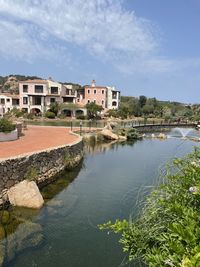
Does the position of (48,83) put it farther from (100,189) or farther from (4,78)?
(4,78)

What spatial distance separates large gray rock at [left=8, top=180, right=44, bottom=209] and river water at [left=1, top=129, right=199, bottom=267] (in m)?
0.35

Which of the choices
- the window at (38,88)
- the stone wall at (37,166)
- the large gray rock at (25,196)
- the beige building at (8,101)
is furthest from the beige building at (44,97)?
the large gray rock at (25,196)

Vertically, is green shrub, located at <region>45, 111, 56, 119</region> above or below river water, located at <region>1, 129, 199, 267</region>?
above

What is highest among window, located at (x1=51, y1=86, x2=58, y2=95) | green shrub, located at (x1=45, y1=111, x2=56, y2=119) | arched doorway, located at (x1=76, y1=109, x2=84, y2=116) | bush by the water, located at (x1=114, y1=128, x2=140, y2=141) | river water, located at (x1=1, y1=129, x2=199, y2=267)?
window, located at (x1=51, y1=86, x2=58, y2=95)

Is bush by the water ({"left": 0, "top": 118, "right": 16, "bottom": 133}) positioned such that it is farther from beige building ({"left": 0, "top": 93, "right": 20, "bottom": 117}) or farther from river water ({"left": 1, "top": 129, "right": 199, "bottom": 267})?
beige building ({"left": 0, "top": 93, "right": 20, "bottom": 117})

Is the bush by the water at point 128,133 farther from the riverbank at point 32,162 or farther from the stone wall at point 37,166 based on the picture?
the stone wall at point 37,166

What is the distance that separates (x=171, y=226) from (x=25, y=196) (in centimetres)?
985

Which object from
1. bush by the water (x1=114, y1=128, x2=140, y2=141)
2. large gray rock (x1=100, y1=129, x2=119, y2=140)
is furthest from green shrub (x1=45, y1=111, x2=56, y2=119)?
large gray rock (x1=100, y1=129, x2=119, y2=140)

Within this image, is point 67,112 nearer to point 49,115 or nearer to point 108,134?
point 49,115

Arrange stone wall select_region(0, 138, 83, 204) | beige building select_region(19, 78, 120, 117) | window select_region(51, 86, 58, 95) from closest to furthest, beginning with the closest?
stone wall select_region(0, 138, 83, 204)
beige building select_region(19, 78, 120, 117)
window select_region(51, 86, 58, 95)

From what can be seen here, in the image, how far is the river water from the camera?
28.4ft

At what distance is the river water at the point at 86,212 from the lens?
866 cm

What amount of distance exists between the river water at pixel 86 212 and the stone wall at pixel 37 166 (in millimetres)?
617

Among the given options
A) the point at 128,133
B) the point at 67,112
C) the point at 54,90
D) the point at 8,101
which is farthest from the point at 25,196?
the point at 8,101
